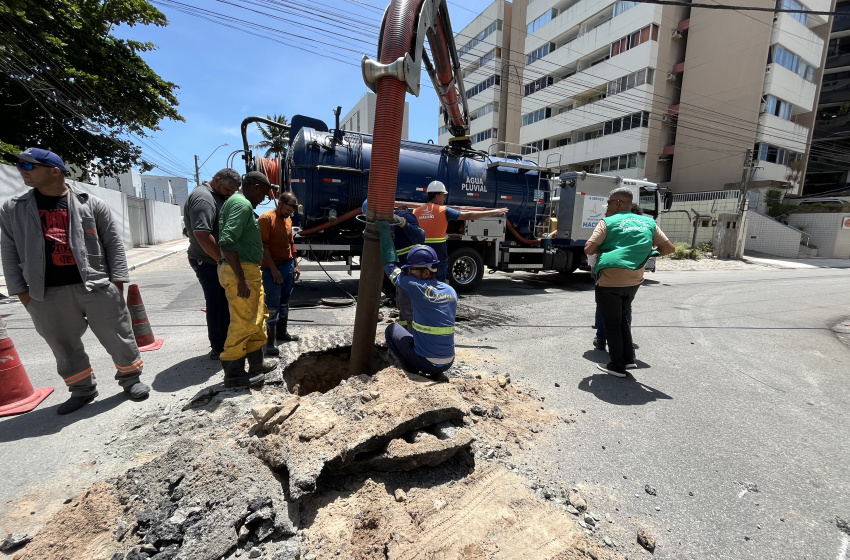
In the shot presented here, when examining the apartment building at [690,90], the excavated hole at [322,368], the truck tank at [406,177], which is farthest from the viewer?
the apartment building at [690,90]

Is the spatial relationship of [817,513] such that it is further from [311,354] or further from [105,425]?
[105,425]

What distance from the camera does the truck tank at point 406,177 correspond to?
7000 mm

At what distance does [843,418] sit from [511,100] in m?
39.1

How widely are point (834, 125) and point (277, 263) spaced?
4850cm

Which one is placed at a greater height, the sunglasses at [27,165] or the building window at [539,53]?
the building window at [539,53]

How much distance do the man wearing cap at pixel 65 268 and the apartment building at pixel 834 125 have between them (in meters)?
44.0

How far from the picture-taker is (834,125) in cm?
3216

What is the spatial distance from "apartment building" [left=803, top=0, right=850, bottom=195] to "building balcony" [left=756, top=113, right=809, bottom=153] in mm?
6636

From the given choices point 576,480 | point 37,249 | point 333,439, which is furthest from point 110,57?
point 576,480

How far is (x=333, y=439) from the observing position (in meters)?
2.01

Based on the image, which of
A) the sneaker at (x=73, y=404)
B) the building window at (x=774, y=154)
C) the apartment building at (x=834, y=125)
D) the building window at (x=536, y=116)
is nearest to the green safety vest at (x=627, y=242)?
the sneaker at (x=73, y=404)

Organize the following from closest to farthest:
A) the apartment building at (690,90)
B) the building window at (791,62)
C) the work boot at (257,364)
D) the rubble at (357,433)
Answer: the rubble at (357,433), the work boot at (257,364), the building window at (791,62), the apartment building at (690,90)

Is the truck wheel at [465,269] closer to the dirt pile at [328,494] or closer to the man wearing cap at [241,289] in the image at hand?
the man wearing cap at [241,289]

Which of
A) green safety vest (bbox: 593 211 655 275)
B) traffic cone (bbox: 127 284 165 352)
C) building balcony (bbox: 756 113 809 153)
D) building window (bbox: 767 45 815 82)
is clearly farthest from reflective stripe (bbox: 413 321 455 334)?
building window (bbox: 767 45 815 82)
